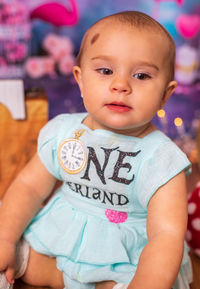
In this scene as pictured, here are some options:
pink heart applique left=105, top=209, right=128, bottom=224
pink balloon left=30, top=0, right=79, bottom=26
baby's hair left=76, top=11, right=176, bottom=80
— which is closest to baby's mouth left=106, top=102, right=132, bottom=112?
baby's hair left=76, top=11, right=176, bottom=80

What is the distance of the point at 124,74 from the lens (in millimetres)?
681

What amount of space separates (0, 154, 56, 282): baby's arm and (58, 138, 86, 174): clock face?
81 millimetres

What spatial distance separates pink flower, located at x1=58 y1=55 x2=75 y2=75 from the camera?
60.6 inches

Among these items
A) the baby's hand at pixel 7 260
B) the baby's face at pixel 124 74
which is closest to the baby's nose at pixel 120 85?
the baby's face at pixel 124 74

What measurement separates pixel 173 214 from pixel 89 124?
271mm

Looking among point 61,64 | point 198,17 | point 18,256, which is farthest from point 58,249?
point 198,17

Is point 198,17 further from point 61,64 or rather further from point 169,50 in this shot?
point 169,50

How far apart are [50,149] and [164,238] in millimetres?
320

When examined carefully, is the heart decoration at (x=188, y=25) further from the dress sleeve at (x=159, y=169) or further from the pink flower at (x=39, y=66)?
the dress sleeve at (x=159, y=169)

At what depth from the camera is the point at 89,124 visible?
2.75 feet

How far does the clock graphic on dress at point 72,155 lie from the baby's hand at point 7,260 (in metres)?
0.20

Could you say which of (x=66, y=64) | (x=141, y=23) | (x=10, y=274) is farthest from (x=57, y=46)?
(x=10, y=274)

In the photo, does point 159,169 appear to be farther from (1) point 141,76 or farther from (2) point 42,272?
(2) point 42,272

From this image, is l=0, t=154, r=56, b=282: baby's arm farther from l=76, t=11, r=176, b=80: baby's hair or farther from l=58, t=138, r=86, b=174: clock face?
l=76, t=11, r=176, b=80: baby's hair
